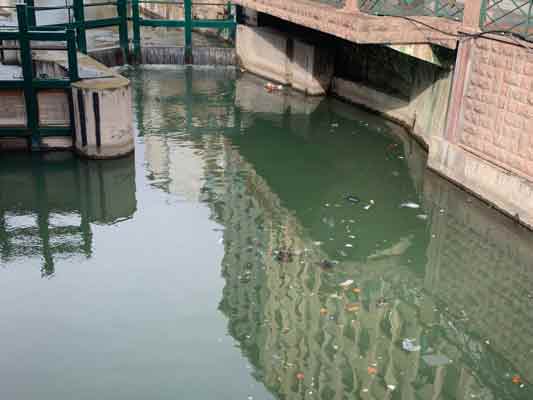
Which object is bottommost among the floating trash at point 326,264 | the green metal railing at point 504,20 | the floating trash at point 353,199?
the floating trash at point 326,264

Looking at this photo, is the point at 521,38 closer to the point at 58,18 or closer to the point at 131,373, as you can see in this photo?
the point at 131,373

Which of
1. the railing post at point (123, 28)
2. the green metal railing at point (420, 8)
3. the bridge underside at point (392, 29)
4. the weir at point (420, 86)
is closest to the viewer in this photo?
the weir at point (420, 86)

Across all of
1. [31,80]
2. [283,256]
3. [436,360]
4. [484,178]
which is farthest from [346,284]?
[31,80]

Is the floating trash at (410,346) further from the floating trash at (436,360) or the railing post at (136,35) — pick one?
the railing post at (136,35)

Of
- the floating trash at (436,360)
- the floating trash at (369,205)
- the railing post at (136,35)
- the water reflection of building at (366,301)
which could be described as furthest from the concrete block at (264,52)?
the floating trash at (436,360)

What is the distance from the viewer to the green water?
8.88 meters

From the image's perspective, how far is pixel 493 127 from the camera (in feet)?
44.4

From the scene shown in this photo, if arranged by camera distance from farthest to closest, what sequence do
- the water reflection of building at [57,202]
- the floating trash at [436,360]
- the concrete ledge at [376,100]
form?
the concrete ledge at [376,100]
the water reflection of building at [57,202]
the floating trash at [436,360]

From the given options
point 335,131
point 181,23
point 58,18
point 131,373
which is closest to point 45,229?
point 131,373

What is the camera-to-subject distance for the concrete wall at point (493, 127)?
1264 cm

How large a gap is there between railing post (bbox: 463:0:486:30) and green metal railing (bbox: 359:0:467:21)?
3.45 ft

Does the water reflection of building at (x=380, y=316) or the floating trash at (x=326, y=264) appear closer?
the water reflection of building at (x=380, y=316)

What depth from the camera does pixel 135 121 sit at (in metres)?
19.3

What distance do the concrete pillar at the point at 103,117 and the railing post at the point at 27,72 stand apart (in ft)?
3.33
